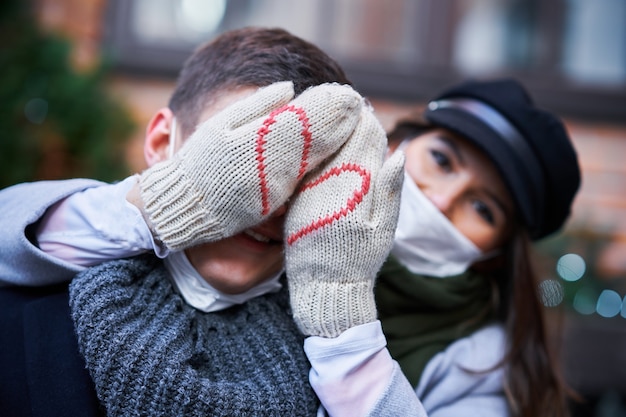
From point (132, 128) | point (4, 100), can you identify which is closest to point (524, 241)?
point (132, 128)

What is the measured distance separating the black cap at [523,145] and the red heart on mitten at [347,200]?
0.60 metres

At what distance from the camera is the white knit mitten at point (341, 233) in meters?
0.95

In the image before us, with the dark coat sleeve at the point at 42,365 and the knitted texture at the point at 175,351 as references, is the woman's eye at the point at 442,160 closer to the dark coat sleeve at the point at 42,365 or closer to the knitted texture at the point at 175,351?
the knitted texture at the point at 175,351

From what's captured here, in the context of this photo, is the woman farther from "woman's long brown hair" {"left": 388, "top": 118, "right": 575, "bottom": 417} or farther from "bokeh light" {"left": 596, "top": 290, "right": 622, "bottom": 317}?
"bokeh light" {"left": 596, "top": 290, "right": 622, "bottom": 317}

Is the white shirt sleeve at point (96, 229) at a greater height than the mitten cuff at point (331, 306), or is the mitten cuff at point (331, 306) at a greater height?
the white shirt sleeve at point (96, 229)

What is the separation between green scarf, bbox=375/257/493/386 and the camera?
54.2 inches

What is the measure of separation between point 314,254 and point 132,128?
4.96 feet

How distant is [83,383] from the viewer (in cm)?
95

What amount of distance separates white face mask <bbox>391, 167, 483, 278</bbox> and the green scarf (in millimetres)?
39


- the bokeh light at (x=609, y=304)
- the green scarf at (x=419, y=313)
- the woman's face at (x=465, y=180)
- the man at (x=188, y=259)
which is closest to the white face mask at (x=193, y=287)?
the man at (x=188, y=259)

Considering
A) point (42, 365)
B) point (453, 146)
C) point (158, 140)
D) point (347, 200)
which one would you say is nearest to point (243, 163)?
point (347, 200)

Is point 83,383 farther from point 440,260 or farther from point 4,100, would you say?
point 4,100

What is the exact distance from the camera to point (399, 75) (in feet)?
9.43

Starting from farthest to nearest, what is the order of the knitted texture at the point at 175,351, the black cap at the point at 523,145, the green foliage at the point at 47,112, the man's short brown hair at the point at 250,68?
1. the green foliage at the point at 47,112
2. the black cap at the point at 523,145
3. the man's short brown hair at the point at 250,68
4. the knitted texture at the point at 175,351
